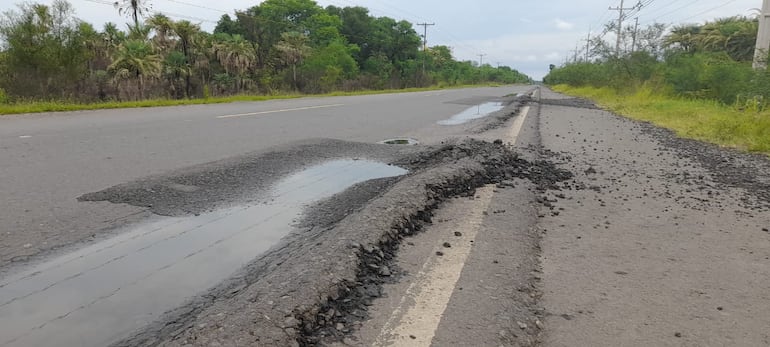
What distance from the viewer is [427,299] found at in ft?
7.91

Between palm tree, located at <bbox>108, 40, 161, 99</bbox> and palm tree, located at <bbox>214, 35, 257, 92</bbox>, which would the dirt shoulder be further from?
palm tree, located at <bbox>214, 35, 257, 92</bbox>

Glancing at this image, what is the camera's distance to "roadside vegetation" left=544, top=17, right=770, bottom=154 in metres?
9.99

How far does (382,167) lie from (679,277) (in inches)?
149

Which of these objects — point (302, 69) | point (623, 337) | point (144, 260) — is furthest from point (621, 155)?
point (302, 69)

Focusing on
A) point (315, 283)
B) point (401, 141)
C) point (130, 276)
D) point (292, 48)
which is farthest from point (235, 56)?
point (315, 283)

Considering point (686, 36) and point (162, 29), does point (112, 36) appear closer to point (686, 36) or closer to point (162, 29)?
point (162, 29)

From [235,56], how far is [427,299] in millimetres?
41700

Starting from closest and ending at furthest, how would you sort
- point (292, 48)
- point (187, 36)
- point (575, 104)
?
1. point (575, 104)
2. point (187, 36)
3. point (292, 48)

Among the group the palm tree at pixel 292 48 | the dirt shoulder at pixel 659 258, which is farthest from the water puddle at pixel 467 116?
the palm tree at pixel 292 48

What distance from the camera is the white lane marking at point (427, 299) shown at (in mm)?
2074

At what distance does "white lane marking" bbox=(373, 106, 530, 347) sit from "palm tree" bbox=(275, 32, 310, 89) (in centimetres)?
4336

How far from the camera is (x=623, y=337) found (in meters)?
2.13

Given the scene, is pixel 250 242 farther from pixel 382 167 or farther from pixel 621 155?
pixel 621 155

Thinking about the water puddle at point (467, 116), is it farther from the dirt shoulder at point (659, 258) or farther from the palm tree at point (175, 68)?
the palm tree at point (175, 68)
